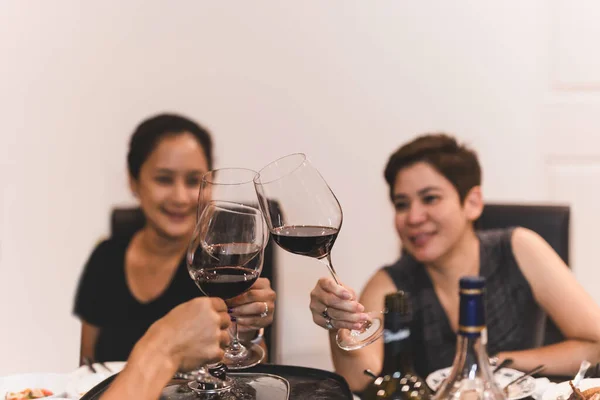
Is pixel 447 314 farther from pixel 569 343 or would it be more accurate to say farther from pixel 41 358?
pixel 41 358

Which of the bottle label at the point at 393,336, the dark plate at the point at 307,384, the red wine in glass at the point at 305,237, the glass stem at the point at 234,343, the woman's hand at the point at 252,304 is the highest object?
the red wine in glass at the point at 305,237

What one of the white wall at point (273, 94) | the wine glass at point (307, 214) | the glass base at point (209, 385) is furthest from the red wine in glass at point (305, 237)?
the white wall at point (273, 94)

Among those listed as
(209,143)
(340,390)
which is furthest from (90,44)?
(340,390)

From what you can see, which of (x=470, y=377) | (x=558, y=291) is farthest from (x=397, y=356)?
(x=558, y=291)

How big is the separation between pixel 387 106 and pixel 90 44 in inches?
29.7

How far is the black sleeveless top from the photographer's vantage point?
170 centimetres

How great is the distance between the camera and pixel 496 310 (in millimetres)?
1716

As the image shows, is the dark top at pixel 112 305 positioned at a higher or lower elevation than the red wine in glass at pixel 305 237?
lower

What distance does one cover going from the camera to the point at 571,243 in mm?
1808

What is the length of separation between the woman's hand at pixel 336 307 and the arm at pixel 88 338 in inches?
31.3

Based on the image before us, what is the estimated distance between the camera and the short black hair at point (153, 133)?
1778mm

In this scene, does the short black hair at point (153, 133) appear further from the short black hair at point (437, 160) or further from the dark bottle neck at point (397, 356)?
the dark bottle neck at point (397, 356)

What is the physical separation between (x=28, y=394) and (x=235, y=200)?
50 centimetres

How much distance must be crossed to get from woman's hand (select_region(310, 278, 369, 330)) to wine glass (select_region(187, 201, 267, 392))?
169 mm
